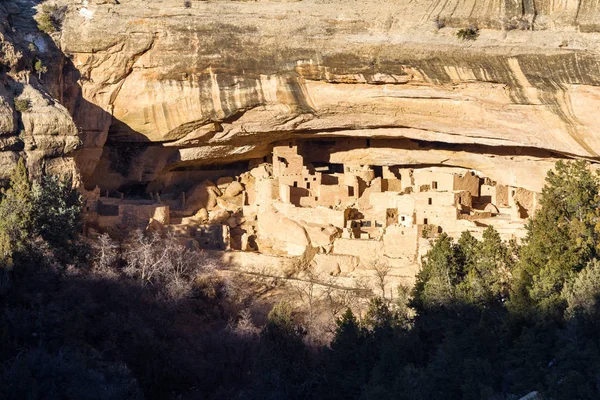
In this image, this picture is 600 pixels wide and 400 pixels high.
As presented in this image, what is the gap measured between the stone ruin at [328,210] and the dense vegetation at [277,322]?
2.83 feet

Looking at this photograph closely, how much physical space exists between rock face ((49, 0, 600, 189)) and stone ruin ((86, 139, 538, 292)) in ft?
2.69

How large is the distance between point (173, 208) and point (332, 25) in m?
6.47

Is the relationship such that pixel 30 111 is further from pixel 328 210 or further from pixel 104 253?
pixel 328 210

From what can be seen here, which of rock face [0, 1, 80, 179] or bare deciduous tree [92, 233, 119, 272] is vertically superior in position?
rock face [0, 1, 80, 179]

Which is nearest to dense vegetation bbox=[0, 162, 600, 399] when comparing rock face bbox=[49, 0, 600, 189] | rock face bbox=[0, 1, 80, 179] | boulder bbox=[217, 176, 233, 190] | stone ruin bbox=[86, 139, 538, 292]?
rock face bbox=[0, 1, 80, 179]

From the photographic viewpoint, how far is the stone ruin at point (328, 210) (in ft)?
82.5

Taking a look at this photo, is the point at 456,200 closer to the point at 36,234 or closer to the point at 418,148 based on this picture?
the point at 418,148

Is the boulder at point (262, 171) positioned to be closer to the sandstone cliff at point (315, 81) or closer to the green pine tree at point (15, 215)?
the sandstone cliff at point (315, 81)

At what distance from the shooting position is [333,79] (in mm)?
25531

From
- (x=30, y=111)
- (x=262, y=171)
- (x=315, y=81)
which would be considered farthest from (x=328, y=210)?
(x=30, y=111)

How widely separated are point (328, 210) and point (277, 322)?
386cm

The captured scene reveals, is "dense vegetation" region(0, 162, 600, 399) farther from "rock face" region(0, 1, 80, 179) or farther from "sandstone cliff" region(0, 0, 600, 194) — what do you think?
A: "sandstone cliff" region(0, 0, 600, 194)

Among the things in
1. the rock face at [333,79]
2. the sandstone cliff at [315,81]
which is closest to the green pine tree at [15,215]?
the sandstone cliff at [315,81]

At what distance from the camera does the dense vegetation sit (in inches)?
763
